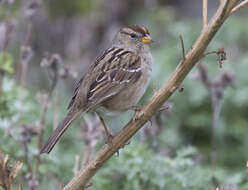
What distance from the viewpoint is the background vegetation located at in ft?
12.3

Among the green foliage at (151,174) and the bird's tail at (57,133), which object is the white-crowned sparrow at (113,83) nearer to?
the bird's tail at (57,133)

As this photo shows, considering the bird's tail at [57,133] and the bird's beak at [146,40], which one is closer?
the bird's tail at [57,133]

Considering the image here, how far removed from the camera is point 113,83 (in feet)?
11.2

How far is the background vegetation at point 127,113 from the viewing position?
12.3 ft

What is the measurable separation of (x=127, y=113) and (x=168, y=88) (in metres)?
3.10

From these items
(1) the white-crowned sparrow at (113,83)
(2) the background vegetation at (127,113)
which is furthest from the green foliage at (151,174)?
(1) the white-crowned sparrow at (113,83)

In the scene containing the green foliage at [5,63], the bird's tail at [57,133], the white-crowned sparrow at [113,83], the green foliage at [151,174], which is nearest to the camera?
the bird's tail at [57,133]

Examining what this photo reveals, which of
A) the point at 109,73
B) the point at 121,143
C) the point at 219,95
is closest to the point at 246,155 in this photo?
the point at 219,95

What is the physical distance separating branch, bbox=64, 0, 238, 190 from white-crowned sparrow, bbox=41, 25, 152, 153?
0.49 meters

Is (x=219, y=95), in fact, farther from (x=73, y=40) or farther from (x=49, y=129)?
(x=73, y=40)

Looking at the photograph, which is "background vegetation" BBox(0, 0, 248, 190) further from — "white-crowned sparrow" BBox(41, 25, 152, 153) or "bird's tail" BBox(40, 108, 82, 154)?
"white-crowned sparrow" BBox(41, 25, 152, 153)

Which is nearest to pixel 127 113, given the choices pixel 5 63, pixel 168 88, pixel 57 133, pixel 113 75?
pixel 5 63

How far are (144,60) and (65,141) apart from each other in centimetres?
189

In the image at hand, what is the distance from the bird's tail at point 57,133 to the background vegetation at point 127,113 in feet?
0.65
